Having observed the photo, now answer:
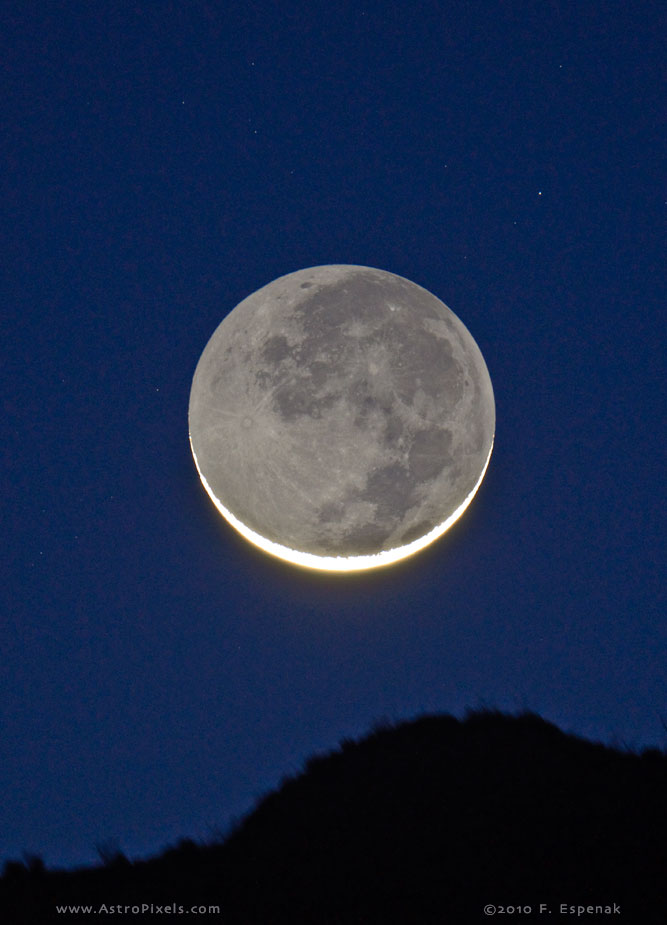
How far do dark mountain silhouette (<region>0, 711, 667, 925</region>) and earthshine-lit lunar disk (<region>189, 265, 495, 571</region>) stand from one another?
7.34 feet

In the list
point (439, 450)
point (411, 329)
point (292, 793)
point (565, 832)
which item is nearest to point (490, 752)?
point (565, 832)

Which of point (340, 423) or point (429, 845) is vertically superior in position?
point (340, 423)

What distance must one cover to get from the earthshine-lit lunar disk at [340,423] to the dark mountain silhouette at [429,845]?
7.34 feet

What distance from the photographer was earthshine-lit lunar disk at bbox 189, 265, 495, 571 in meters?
6.11

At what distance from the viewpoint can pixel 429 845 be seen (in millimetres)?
6773

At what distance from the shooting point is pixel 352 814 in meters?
7.13

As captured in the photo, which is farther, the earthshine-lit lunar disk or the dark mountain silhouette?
the dark mountain silhouette

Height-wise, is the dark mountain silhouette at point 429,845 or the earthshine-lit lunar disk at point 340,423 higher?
the earthshine-lit lunar disk at point 340,423

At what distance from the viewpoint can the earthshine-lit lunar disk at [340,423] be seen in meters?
6.11

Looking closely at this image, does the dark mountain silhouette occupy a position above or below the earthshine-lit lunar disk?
below

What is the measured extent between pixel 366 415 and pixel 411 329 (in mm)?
919

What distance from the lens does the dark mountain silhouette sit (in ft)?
21.2

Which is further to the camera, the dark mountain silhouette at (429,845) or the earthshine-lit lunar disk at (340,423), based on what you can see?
the dark mountain silhouette at (429,845)

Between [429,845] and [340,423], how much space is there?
3961mm
